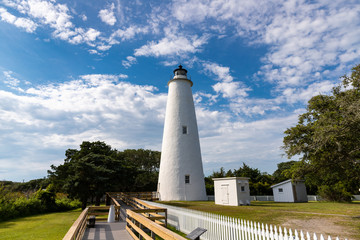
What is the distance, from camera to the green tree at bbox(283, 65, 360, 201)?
Answer: 9.59 meters

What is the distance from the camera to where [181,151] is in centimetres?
2200

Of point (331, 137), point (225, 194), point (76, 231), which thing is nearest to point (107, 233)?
point (76, 231)

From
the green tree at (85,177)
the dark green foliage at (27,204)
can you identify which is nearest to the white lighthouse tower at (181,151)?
the green tree at (85,177)

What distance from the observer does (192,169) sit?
21.8 m

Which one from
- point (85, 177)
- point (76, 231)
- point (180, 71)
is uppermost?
point (180, 71)

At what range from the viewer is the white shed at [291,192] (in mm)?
21547

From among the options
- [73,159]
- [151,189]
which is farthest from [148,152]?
[73,159]

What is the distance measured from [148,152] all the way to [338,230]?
1497 inches

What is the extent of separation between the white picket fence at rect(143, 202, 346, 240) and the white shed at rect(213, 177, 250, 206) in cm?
969

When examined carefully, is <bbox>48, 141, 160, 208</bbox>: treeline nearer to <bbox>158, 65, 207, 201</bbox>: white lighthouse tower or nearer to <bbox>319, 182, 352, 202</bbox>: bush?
<bbox>158, 65, 207, 201</bbox>: white lighthouse tower

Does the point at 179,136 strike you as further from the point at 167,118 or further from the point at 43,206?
the point at 43,206

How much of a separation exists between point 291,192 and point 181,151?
38.3ft

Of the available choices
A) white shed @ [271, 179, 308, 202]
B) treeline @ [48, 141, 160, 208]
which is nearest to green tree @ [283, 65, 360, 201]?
white shed @ [271, 179, 308, 202]

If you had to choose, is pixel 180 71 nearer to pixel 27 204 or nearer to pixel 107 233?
pixel 27 204
